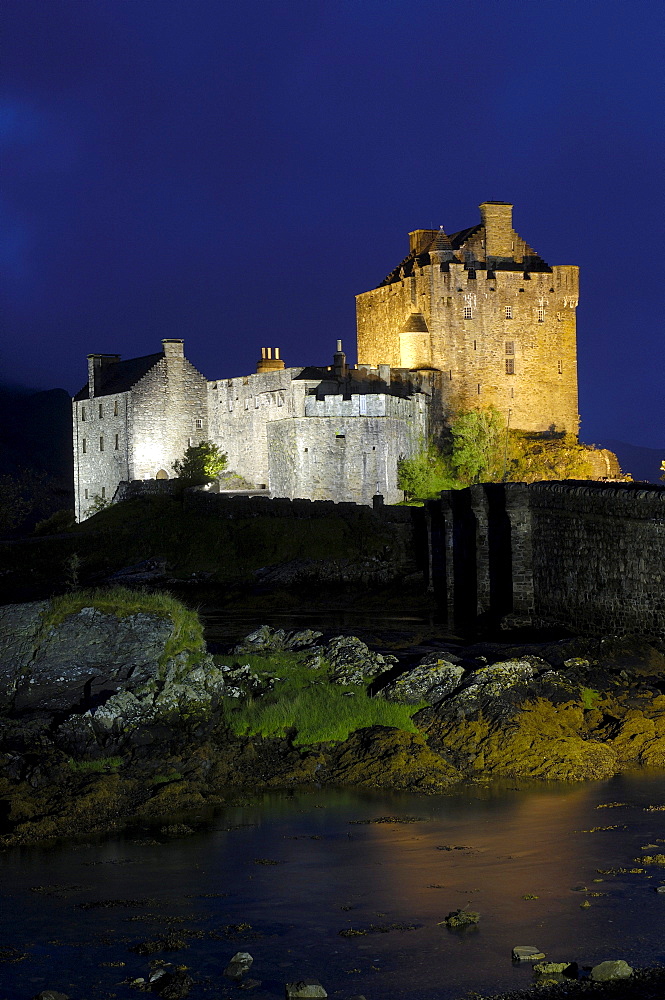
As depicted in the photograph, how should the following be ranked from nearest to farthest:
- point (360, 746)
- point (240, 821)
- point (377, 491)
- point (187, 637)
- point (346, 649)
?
point (240, 821) → point (360, 746) → point (187, 637) → point (346, 649) → point (377, 491)

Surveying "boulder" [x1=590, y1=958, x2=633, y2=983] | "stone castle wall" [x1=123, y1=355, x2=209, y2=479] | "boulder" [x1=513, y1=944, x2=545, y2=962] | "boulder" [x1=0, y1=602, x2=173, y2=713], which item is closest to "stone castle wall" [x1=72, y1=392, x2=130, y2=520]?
"stone castle wall" [x1=123, y1=355, x2=209, y2=479]

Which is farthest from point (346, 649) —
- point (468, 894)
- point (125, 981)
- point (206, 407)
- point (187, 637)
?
point (206, 407)

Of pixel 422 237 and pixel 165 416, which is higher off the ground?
pixel 422 237

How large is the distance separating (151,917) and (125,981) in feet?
4.85

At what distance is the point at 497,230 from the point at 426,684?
60.9 meters

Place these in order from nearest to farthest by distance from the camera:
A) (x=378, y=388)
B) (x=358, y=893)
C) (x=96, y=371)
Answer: (x=358, y=893) → (x=378, y=388) → (x=96, y=371)

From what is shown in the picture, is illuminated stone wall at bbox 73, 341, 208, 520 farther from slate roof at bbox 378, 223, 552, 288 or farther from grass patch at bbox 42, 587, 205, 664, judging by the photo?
grass patch at bbox 42, 587, 205, 664

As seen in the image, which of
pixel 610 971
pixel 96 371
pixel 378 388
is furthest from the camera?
pixel 96 371

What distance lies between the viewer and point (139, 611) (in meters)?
19.8

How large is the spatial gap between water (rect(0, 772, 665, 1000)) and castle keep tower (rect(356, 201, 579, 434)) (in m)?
58.5

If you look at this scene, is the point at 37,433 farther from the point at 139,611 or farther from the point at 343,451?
the point at 139,611

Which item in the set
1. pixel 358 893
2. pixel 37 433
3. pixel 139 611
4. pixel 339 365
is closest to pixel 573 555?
pixel 139 611

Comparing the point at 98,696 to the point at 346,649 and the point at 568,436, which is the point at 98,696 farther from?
the point at 568,436

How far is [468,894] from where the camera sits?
11.2 meters
